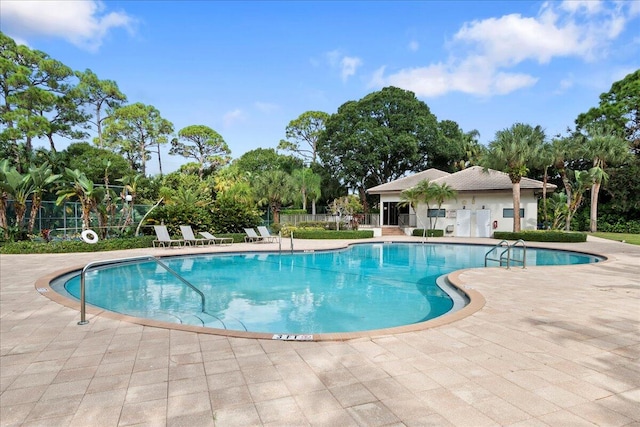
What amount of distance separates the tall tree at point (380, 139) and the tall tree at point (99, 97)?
71.1 ft

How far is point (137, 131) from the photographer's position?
39719mm

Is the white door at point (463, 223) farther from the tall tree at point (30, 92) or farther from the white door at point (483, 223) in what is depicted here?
the tall tree at point (30, 92)

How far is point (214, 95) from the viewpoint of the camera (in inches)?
832

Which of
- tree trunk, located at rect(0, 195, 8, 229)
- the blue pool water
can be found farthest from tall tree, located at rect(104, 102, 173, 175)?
the blue pool water

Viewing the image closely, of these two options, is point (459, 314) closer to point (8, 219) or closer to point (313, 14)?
point (313, 14)

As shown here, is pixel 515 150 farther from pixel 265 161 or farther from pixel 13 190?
pixel 265 161

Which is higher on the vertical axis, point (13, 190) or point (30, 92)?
point (30, 92)

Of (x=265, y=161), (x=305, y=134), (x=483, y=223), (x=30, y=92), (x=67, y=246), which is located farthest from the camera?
(x=305, y=134)

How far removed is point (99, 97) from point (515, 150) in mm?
37009

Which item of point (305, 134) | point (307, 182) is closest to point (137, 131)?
point (305, 134)

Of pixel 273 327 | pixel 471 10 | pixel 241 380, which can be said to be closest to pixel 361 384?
pixel 241 380

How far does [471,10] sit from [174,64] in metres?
12.1

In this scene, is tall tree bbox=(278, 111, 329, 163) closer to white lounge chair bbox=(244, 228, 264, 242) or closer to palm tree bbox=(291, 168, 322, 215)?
palm tree bbox=(291, 168, 322, 215)

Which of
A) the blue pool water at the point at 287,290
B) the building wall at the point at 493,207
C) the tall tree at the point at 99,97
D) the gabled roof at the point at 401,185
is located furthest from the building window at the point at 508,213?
the tall tree at the point at 99,97
